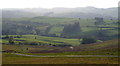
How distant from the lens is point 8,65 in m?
70.6

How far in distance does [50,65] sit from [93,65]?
45.5ft

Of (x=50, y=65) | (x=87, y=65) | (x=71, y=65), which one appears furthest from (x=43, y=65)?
(x=87, y=65)

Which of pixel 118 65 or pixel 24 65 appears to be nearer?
pixel 118 65

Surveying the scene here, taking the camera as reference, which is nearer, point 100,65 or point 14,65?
point 100,65

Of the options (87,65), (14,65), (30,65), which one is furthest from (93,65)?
(14,65)

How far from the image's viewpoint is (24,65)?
70.2 meters

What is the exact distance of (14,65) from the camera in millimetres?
71062

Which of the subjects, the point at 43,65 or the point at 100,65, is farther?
the point at 43,65

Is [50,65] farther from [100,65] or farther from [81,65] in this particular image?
[100,65]

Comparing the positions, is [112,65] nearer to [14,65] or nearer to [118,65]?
[118,65]

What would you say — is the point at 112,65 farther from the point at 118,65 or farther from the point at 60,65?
the point at 60,65

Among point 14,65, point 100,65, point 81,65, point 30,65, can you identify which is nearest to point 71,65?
point 81,65

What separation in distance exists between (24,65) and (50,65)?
880cm

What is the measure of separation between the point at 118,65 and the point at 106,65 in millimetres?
3614
